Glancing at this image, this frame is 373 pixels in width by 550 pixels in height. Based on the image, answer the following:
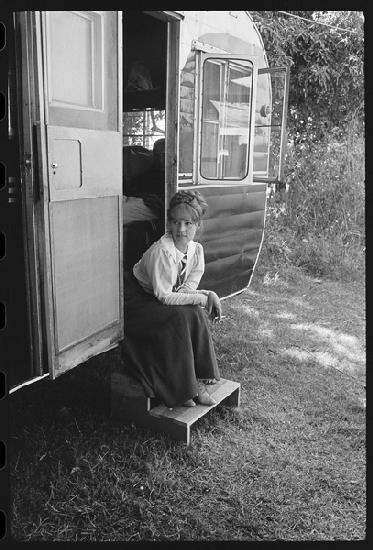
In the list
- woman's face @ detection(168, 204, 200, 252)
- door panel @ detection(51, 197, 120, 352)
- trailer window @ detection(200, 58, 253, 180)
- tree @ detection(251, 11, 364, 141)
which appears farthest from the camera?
tree @ detection(251, 11, 364, 141)

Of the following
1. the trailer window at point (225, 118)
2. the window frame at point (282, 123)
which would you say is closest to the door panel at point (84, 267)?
the trailer window at point (225, 118)

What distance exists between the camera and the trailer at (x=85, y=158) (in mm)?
2441


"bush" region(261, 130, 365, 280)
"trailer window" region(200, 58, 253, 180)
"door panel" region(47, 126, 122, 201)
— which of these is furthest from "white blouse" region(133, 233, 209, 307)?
"bush" region(261, 130, 365, 280)

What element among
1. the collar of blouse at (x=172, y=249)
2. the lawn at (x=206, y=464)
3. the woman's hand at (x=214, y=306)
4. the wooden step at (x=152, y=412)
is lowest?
the lawn at (x=206, y=464)

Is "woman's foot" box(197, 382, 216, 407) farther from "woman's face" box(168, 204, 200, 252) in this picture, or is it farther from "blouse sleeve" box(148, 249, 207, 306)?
"woman's face" box(168, 204, 200, 252)

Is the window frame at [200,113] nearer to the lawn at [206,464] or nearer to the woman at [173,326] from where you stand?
the woman at [173,326]

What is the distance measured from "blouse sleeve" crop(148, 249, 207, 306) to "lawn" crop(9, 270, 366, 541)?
761 mm

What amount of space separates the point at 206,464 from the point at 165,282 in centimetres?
101

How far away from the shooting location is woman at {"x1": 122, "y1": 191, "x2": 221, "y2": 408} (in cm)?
300

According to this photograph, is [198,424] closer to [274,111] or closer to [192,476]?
[192,476]

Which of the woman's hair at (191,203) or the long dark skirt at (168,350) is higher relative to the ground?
the woman's hair at (191,203)

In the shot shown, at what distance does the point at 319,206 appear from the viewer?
775 centimetres

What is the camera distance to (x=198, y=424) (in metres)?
3.25

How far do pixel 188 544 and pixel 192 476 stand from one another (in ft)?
1.54
